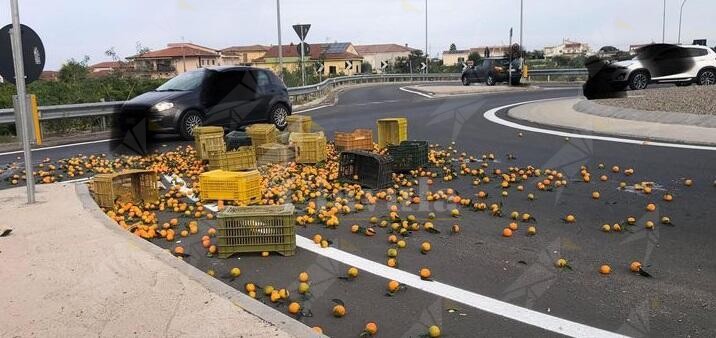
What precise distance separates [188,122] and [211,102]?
2.64ft

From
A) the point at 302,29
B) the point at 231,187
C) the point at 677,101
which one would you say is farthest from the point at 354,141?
the point at 302,29

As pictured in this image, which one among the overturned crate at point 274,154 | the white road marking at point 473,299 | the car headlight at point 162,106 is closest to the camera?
the white road marking at point 473,299

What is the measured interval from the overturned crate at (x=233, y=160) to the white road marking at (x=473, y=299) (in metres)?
3.92

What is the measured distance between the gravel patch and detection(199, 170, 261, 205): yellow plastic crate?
38.7 ft

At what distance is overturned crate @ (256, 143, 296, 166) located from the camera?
10047 mm

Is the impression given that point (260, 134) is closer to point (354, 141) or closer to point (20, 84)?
point (354, 141)

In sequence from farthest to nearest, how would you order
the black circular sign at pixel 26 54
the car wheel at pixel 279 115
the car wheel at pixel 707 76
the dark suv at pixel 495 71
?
the dark suv at pixel 495 71
the car wheel at pixel 707 76
the car wheel at pixel 279 115
the black circular sign at pixel 26 54

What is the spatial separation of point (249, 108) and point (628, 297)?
39.0 feet

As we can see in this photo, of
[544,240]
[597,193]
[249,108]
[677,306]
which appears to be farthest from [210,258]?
[249,108]

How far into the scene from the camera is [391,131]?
1098cm

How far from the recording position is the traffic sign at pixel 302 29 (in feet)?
82.0

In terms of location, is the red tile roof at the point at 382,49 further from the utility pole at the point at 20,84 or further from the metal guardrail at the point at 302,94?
the utility pole at the point at 20,84

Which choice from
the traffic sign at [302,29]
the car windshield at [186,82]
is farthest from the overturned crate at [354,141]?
the traffic sign at [302,29]

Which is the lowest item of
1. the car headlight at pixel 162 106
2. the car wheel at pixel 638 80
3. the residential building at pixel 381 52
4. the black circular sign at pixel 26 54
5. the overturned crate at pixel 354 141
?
the overturned crate at pixel 354 141
